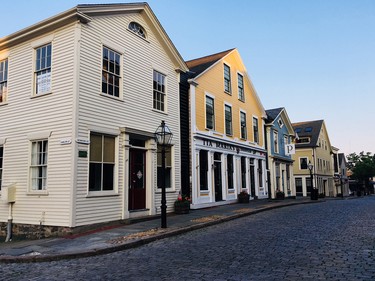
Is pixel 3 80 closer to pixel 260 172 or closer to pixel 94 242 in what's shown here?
pixel 94 242

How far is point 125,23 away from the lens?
44.6 feet

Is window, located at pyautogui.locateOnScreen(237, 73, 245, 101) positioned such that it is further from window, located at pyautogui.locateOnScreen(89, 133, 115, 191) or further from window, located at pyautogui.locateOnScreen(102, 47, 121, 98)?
window, located at pyautogui.locateOnScreen(89, 133, 115, 191)

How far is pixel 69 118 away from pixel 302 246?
7790 mm

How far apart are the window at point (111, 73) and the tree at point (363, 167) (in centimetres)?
6641

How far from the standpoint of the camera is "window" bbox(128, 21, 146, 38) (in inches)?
553

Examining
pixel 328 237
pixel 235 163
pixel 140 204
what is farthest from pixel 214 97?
pixel 328 237

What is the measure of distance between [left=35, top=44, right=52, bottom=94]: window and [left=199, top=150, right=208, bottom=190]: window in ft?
28.9

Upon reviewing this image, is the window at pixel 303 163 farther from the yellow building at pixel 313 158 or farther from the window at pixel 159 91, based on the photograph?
the window at pixel 159 91

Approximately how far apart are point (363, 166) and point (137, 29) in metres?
65.3

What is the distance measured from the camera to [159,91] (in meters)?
15.3

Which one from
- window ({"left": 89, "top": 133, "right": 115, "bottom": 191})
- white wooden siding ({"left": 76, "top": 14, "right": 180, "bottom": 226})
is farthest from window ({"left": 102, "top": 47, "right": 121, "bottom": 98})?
window ({"left": 89, "top": 133, "right": 115, "bottom": 191})

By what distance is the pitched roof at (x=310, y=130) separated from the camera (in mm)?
49438

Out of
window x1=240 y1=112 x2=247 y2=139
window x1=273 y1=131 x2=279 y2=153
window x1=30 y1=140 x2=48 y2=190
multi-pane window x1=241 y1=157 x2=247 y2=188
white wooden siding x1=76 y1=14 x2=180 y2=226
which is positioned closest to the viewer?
white wooden siding x1=76 y1=14 x2=180 y2=226

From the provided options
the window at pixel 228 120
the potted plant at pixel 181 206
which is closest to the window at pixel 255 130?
A: the window at pixel 228 120
